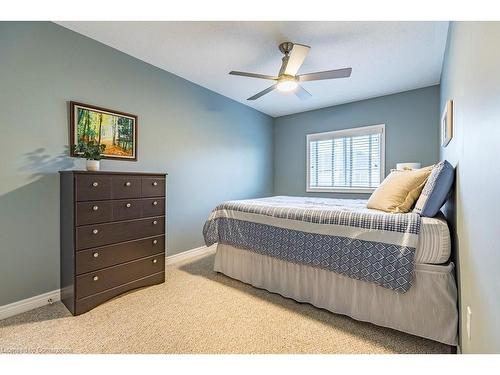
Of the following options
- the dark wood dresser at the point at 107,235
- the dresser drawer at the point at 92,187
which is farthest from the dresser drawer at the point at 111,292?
the dresser drawer at the point at 92,187

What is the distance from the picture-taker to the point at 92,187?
1.89 metres

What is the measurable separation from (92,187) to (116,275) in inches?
31.0

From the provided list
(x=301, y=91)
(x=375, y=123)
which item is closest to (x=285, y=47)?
(x=301, y=91)

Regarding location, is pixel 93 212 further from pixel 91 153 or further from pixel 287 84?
pixel 287 84

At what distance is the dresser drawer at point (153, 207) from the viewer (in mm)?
2260

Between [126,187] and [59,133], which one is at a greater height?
[59,133]

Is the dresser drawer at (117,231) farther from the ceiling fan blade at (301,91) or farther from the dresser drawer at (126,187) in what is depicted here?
the ceiling fan blade at (301,91)

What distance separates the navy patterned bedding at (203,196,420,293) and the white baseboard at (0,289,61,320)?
1.59m

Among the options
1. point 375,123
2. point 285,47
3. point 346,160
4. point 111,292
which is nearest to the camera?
point 111,292

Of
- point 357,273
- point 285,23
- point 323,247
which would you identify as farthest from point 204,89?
point 357,273

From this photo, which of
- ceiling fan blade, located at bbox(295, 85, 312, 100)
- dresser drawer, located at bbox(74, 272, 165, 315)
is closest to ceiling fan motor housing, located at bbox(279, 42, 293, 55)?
ceiling fan blade, located at bbox(295, 85, 312, 100)

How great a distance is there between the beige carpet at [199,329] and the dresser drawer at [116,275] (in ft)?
0.53

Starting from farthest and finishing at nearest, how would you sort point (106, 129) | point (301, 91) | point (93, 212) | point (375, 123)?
point (375, 123), point (301, 91), point (106, 129), point (93, 212)
